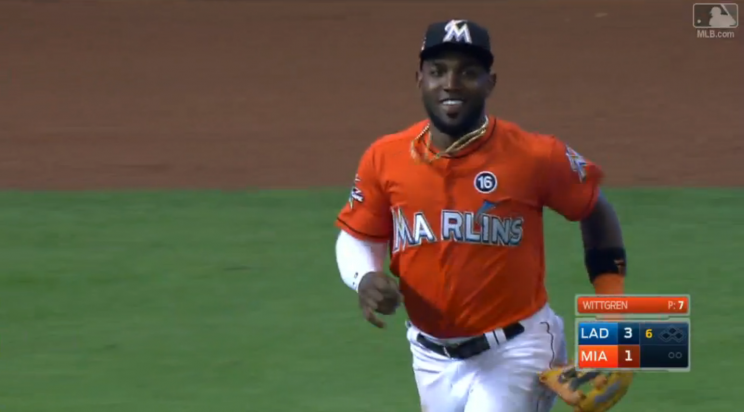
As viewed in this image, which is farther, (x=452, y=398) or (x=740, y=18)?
(x=740, y=18)

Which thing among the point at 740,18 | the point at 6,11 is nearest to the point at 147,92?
the point at 6,11

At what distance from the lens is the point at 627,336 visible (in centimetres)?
394

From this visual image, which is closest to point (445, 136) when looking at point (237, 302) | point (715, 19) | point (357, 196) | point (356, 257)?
point (357, 196)

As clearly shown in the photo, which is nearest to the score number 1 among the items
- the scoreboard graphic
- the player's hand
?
the scoreboard graphic

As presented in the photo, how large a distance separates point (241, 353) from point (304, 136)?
7.00m

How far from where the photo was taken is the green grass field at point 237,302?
6738 millimetres

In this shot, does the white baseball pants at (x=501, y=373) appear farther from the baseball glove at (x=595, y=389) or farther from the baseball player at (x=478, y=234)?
the baseball glove at (x=595, y=389)

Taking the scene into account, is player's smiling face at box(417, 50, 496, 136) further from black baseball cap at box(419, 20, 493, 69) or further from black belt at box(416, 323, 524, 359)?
black belt at box(416, 323, 524, 359)

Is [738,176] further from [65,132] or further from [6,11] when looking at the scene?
[6,11]

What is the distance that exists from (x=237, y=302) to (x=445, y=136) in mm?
4343

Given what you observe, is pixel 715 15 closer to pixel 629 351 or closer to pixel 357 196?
pixel 357 196

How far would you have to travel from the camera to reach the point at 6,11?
20.0 meters

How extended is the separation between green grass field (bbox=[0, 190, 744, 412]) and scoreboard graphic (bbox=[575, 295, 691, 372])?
2.56 meters

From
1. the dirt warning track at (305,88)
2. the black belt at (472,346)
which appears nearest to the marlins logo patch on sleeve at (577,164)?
the black belt at (472,346)
